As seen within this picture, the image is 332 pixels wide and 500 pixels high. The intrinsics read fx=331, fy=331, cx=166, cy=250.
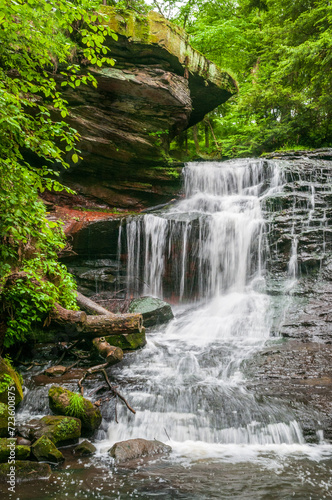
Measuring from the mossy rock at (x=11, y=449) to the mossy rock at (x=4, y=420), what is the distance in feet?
0.85

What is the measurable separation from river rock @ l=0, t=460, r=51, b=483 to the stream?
172 millimetres

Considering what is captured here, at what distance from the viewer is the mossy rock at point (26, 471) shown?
3.34 m

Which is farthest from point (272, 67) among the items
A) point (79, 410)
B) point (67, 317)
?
point (79, 410)

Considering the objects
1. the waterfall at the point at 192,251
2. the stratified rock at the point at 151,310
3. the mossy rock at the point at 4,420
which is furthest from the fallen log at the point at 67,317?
the waterfall at the point at 192,251

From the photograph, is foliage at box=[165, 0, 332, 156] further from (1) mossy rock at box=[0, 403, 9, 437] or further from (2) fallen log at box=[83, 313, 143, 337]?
(1) mossy rock at box=[0, 403, 9, 437]

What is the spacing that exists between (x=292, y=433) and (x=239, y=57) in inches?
809

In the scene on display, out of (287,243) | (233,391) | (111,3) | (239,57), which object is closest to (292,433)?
(233,391)

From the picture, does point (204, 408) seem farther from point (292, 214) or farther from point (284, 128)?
point (284, 128)

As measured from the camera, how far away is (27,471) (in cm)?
343

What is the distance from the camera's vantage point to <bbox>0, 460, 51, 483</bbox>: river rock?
3346 mm

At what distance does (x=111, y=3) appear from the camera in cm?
1155

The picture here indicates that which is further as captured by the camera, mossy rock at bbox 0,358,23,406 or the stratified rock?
the stratified rock

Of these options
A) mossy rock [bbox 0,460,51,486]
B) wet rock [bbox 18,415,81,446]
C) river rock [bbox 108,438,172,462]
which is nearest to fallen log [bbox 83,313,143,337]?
wet rock [bbox 18,415,81,446]

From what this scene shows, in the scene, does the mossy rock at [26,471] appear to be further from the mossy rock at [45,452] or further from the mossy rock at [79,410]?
the mossy rock at [79,410]
